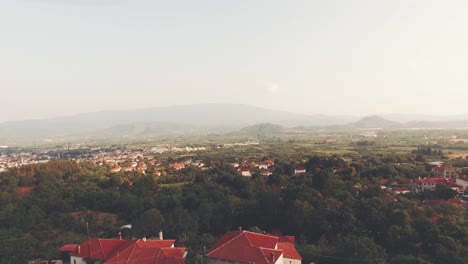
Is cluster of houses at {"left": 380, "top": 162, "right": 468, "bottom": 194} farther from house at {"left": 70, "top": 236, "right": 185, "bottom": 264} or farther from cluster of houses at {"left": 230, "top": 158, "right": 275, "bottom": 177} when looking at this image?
house at {"left": 70, "top": 236, "right": 185, "bottom": 264}

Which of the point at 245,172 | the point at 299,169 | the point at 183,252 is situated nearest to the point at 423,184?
the point at 299,169

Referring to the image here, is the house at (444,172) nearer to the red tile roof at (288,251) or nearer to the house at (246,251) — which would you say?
the red tile roof at (288,251)

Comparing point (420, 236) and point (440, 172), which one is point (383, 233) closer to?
point (420, 236)

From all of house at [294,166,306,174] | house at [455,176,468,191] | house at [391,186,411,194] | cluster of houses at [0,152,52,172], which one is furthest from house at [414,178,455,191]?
cluster of houses at [0,152,52,172]

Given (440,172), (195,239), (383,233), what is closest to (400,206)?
(383,233)

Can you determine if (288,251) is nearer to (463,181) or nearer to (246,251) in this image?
(246,251)

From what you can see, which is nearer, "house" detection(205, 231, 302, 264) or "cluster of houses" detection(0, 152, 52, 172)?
"house" detection(205, 231, 302, 264)

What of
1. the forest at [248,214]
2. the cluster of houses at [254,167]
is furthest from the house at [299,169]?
the cluster of houses at [254,167]

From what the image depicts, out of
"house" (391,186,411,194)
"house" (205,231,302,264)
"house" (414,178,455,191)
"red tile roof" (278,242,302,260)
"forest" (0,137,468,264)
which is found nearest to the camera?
"house" (205,231,302,264)

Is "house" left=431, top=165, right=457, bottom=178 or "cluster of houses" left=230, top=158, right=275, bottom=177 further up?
"house" left=431, top=165, right=457, bottom=178
